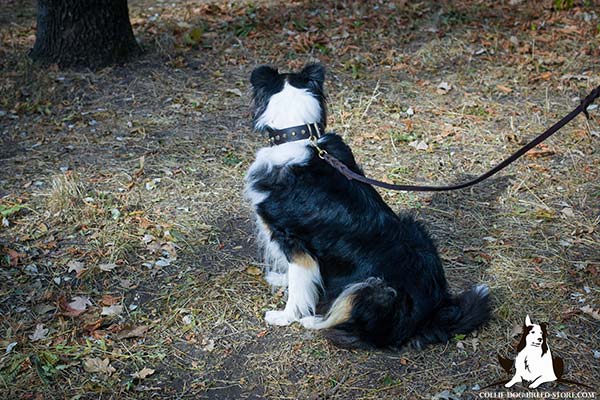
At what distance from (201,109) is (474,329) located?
4152mm

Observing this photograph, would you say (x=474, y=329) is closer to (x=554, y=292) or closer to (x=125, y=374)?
(x=554, y=292)

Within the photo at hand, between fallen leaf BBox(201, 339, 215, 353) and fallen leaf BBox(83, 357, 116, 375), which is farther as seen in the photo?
fallen leaf BBox(201, 339, 215, 353)

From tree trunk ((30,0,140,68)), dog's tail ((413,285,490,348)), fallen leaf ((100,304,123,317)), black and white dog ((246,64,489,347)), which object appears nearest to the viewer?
black and white dog ((246,64,489,347))

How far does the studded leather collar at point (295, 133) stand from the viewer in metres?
3.93

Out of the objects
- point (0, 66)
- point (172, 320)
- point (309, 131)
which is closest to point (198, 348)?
point (172, 320)

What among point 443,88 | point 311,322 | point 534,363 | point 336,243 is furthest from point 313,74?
point 443,88

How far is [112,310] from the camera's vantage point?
4160 millimetres

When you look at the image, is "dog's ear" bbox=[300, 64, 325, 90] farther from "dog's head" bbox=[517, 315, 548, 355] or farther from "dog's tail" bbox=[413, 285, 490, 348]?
"dog's head" bbox=[517, 315, 548, 355]

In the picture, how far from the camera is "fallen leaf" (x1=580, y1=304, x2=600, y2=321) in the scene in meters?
4.08

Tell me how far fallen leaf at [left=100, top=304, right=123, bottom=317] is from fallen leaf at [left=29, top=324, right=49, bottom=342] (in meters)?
0.38

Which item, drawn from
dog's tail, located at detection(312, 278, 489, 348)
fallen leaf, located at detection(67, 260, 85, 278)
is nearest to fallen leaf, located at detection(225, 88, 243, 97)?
fallen leaf, located at detection(67, 260, 85, 278)

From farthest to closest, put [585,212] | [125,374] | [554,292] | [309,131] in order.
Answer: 1. [585,212]
2. [554,292]
3. [309,131]
4. [125,374]

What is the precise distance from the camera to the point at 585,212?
204 inches

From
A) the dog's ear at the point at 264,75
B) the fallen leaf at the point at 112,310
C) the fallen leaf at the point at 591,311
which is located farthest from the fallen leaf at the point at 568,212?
the fallen leaf at the point at 112,310
